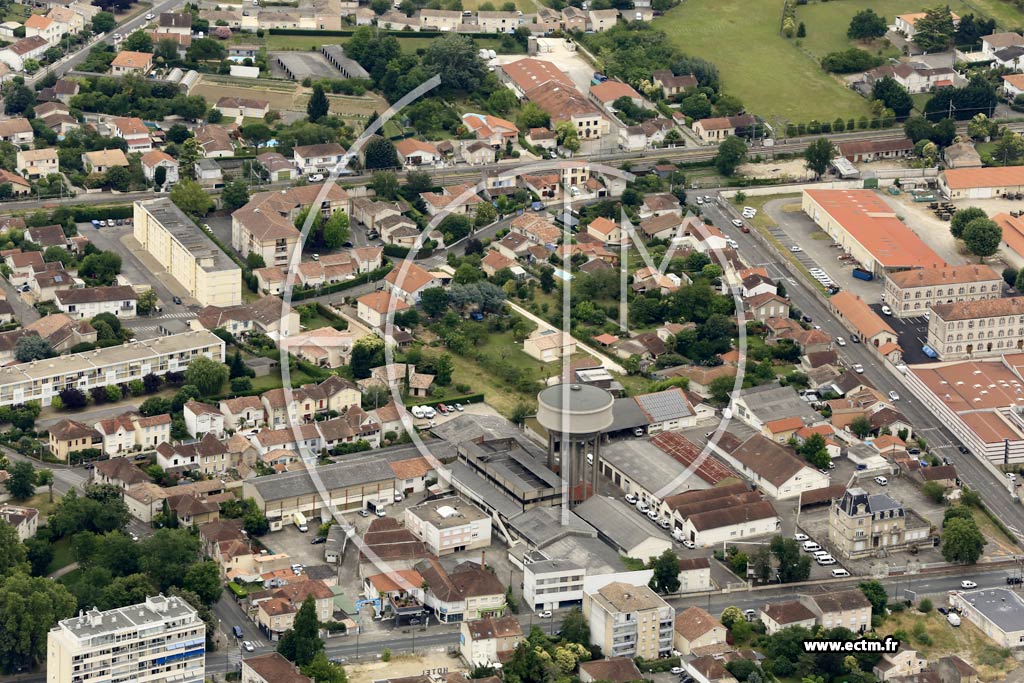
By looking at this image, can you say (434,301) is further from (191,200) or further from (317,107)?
(317,107)

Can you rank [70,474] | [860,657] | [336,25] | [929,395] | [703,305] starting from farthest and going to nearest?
1. [336,25]
2. [703,305]
3. [929,395]
4. [70,474]
5. [860,657]

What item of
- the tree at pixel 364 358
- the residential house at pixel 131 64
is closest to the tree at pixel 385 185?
the tree at pixel 364 358

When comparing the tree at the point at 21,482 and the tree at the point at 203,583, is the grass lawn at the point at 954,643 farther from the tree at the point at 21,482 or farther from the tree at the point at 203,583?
the tree at the point at 21,482

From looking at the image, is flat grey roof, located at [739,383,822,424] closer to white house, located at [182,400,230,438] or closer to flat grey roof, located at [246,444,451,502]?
flat grey roof, located at [246,444,451,502]

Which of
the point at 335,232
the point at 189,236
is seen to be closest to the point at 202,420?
the point at 189,236

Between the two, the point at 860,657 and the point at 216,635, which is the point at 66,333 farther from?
the point at 860,657

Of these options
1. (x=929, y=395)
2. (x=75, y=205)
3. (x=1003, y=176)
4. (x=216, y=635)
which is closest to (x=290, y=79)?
(x=75, y=205)
